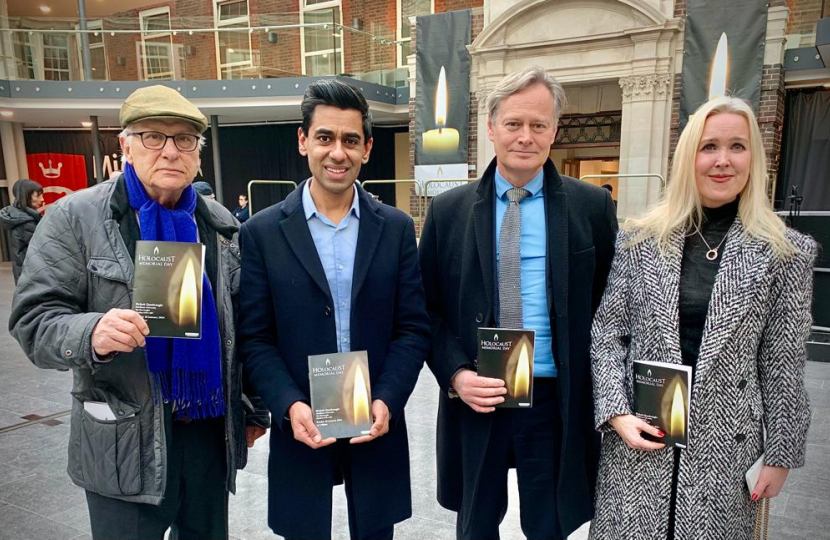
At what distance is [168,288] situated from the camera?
1415 millimetres

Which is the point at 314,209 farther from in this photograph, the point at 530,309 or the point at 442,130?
the point at 442,130

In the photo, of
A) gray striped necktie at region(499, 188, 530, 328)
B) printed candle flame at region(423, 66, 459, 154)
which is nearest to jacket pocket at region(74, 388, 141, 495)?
gray striped necktie at region(499, 188, 530, 328)

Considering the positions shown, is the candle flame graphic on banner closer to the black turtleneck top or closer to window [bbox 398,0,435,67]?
window [bbox 398,0,435,67]

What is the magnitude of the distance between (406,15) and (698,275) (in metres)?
14.1

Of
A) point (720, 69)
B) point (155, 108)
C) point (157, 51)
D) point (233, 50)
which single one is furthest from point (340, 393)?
point (157, 51)

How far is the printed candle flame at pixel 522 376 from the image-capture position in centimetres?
158

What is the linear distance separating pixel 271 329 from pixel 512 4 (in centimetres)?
1076

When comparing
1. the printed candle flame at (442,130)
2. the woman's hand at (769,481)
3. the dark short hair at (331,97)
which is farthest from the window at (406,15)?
the woman's hand at (769,481)

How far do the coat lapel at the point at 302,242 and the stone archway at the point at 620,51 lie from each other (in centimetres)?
932

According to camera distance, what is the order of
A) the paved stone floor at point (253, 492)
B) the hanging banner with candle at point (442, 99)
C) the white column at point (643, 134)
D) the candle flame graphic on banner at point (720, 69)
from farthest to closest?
the hanging banner with candle at point (442, 99) < the white column at point (643, 134) < the candle flame graphic on banner at point (720, 69) < the paved stone floor at point (253, 492)

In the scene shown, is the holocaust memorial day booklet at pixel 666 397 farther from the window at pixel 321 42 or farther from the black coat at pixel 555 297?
the window at pixel 321 42

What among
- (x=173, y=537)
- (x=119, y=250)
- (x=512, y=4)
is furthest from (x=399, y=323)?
(x=512, y=4)

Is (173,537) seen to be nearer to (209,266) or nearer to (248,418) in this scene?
(248,418)

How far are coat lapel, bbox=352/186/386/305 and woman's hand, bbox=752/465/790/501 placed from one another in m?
1.28
